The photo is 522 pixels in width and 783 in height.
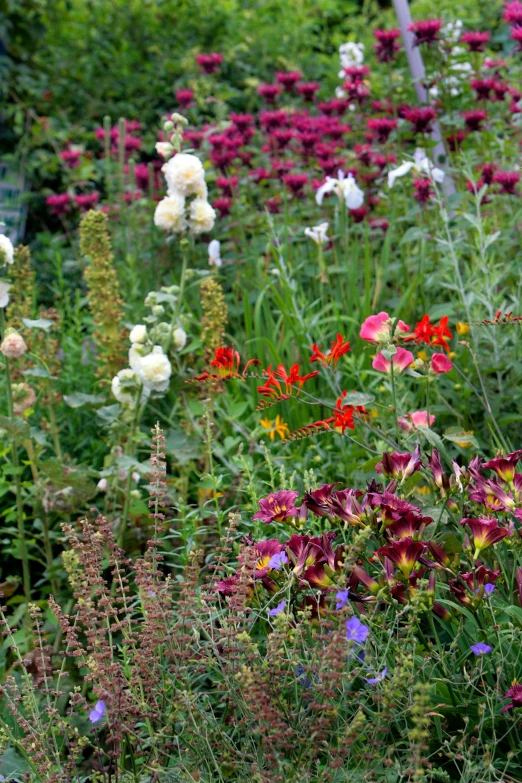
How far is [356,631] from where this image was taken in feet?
4.76

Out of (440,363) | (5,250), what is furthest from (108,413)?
(440,363)

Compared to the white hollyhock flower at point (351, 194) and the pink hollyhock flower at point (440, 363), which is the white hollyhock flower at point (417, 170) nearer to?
the white hollyhock flower at point (351, 194)

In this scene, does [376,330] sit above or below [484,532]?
above

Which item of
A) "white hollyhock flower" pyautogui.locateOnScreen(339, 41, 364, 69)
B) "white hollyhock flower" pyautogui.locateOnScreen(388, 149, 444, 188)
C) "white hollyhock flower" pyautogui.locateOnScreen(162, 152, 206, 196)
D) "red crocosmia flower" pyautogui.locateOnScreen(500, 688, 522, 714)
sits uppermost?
"white hollyhock flower" pyautogui.locateOnScreen(339, 41, 364, 69)

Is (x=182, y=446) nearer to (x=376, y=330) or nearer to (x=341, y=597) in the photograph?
(x=376, y=330)

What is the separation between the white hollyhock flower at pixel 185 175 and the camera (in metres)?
2.60

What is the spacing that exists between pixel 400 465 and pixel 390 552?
239 mm

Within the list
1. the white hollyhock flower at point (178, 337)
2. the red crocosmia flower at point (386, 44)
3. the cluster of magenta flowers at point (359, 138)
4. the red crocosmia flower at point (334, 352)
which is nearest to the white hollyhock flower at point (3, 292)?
the white hollyhock flower at point (178, 337)

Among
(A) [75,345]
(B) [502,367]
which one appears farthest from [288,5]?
(B) [502,367]

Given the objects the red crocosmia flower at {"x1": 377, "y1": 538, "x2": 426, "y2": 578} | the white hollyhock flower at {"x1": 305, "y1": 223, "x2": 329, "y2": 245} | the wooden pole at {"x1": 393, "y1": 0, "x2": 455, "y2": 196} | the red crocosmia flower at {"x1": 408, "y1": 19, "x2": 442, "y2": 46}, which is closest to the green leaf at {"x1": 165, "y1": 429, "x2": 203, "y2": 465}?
the white hollyhock flower at {"x1": 305, "y1": 223, "x2": 329, "y2": 245}

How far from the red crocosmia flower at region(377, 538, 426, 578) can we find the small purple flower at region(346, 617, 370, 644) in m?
0.12

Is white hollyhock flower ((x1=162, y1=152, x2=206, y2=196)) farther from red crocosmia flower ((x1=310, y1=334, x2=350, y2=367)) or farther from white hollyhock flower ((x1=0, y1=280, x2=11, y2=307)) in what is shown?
red crocosmia flower ((x1=310, y1=334, x2=350, y2=367))

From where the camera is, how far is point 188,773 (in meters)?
1.35

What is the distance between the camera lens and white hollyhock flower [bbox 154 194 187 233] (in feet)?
8.92
